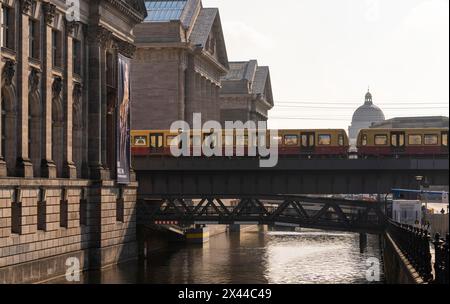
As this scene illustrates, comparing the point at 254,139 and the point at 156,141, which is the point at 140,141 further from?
the point at 254,139

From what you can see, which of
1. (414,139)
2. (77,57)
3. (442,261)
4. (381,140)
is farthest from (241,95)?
(442,261)

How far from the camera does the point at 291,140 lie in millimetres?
91875

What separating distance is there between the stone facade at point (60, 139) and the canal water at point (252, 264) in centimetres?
313

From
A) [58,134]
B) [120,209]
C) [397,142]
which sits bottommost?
[120,209]

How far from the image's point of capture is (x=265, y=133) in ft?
302

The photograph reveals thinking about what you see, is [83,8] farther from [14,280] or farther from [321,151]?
[321,151]

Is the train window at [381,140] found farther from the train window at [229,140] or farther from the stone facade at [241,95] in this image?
the stone facade at [241,95]

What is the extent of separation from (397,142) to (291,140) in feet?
34.4

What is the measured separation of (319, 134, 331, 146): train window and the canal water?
11188 mm

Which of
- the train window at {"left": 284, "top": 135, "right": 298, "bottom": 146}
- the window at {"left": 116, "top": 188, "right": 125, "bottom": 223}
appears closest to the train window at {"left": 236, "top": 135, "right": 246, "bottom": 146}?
the train window at {"left": 284, "top": 135, "right": 298, "bottom": 146}

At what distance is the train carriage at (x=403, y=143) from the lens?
89.1 m

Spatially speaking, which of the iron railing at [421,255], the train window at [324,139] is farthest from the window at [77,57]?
the iron railing at [421,255]

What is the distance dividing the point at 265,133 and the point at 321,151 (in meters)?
5.91

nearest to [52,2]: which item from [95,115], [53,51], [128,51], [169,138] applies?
[53,51]
